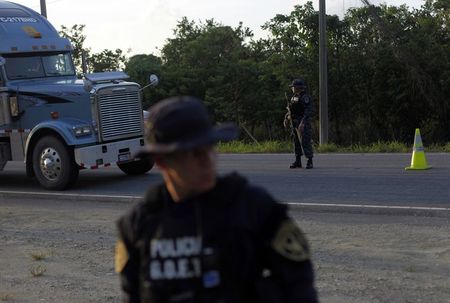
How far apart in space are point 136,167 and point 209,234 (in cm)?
1155

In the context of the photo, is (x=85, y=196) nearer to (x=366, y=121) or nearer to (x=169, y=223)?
(x=169, y=223)

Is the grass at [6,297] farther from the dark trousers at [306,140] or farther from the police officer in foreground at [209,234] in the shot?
the dark trousers at [306,140]

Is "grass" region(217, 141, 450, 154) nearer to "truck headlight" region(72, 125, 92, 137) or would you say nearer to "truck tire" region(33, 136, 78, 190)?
"truck headlight" region(72, 125, 92, 137)

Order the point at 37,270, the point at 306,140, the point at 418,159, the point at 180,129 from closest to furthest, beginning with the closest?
1. the point at 180,129
2. the point at 37,270
3. the point at 418,159
4. the point at 306,140

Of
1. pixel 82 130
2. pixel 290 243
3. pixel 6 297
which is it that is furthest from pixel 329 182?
pixel 290 243

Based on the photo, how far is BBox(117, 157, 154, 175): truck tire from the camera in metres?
13.3

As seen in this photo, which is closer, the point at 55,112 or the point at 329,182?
the point at 329,182

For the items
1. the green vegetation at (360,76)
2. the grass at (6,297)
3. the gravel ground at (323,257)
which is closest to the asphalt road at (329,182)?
the gravel ground at (323,257)

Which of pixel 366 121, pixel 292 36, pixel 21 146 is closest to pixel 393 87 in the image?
pixel 366 121

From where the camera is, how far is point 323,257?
20.7 feet

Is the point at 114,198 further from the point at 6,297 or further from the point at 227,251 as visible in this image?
the point at 227,251

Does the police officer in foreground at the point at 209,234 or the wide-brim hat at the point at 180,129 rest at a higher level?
the wide-brim hat at the point at 180,129

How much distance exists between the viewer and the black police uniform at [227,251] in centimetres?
204

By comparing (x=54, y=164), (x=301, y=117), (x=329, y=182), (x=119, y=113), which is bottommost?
(x=329, y=182)
